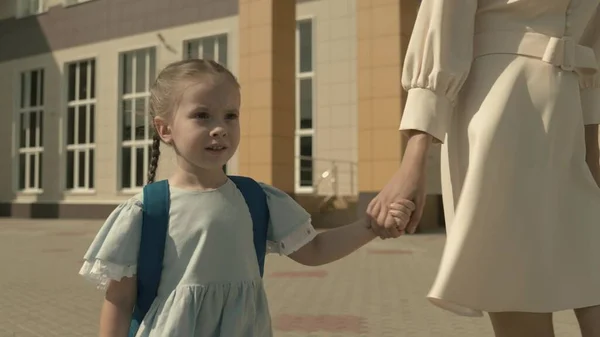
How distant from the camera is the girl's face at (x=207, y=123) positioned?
1.74m

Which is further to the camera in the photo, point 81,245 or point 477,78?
point 81,245

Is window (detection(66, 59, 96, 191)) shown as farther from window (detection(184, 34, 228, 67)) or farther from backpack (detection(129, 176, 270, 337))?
backpack (detection(129, 176, 270, 337))

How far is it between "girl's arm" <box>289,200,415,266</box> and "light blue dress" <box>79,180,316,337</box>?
185mm

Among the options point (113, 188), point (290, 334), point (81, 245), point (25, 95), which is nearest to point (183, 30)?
point (113, 188)

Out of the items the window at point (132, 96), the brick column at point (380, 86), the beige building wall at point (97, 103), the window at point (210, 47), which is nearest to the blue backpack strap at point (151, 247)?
the brick column at point (380, 86)

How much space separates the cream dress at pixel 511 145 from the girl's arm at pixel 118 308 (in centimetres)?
75

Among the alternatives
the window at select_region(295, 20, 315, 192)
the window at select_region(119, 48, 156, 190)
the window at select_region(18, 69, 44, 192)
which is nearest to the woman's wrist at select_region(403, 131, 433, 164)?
the window at select_region(295, 20, 315, 192)

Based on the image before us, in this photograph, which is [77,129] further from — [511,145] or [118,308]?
[511,145]

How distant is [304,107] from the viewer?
18.3 meters

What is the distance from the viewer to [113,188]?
2166 centimetres

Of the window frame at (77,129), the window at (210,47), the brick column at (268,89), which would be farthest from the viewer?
the window frame at (77,129)

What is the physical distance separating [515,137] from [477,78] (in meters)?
0.20

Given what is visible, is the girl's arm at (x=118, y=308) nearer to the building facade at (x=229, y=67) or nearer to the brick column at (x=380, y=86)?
the building facade at (x=229, y=67)

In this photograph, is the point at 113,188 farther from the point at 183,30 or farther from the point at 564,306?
the point at 564,306
